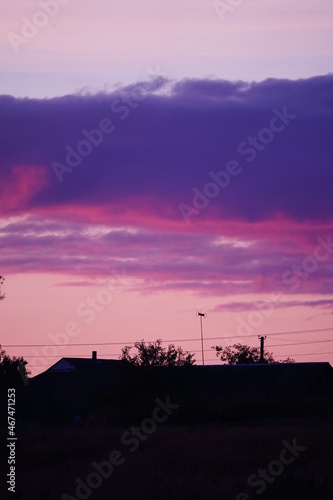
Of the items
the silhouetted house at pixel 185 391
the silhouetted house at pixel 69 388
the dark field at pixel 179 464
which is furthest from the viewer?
the silhouetted house at pixel 69 388

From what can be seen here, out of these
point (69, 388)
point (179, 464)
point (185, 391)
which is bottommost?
point (179, 464)

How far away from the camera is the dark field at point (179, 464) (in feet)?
63.0

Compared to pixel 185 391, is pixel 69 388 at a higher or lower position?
higher

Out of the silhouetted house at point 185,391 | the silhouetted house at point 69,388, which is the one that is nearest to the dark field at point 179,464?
the silhouetted house at point 185,391

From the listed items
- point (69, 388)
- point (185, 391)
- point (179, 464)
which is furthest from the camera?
point (69, 388)

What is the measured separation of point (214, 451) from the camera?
97.2 ft

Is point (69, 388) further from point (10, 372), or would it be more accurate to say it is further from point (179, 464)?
point (179, 464)

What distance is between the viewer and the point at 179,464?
→ 26.8 metres

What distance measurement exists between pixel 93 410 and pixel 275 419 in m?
11.8

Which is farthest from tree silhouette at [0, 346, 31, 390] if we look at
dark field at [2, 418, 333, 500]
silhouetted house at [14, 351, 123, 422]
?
dark field at [2, 418, 333, 500]

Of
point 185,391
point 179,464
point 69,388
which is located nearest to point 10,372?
point 69,388

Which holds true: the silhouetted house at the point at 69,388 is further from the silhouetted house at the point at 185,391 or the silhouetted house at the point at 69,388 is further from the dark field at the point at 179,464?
the dark field at the point at 179,464

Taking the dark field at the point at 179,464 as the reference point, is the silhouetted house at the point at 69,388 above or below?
above

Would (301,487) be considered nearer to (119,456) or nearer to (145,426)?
(119,456)
